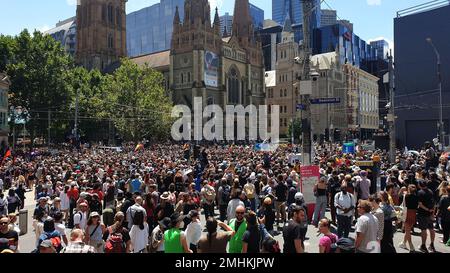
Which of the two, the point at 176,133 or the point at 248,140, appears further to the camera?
the point at 248,140

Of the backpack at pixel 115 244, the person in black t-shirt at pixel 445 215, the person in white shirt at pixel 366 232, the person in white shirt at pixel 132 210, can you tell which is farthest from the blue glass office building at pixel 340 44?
the backpack at pixel 115 244

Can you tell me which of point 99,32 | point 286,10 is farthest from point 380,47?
point 99,32

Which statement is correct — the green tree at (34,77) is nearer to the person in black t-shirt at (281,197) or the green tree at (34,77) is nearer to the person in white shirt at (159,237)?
the person in black t-shirt at (281,197)

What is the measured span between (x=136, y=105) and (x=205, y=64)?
913 inches

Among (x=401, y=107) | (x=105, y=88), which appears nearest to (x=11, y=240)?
(x=401, y=107)

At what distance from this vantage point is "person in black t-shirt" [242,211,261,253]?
6617 millimetres

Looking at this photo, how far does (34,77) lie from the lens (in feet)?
167

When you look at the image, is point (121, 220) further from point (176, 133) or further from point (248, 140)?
point (248, 140)

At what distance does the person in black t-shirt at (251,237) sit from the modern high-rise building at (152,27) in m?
143

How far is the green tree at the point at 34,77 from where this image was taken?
166 ft

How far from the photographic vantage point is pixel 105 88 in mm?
57781

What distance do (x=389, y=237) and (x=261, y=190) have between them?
571cm

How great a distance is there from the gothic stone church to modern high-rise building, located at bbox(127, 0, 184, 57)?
2587 inches

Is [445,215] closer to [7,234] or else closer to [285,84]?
[7,234]
